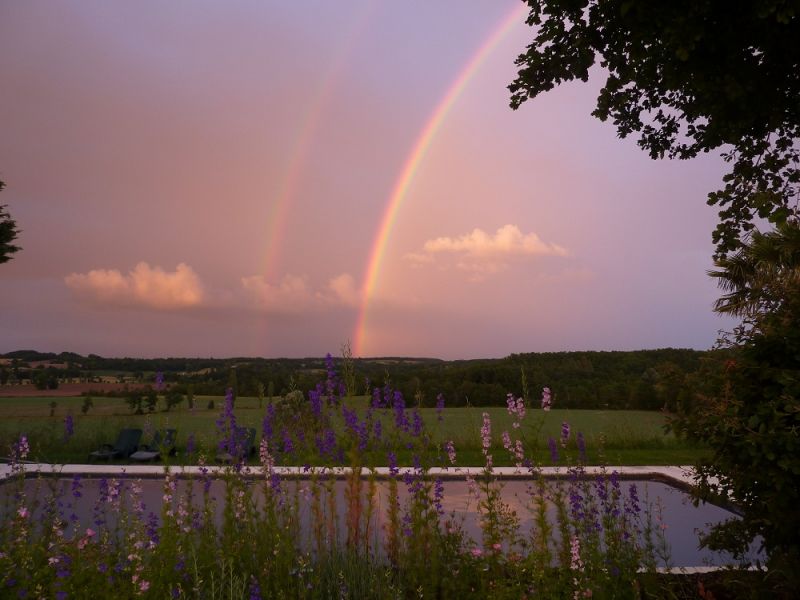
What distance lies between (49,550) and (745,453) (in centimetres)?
564

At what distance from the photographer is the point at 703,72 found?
597 centimetres

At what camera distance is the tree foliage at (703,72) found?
18.4 feet

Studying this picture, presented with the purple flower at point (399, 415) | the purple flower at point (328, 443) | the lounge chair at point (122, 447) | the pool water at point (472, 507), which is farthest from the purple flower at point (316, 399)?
the lounge chair at point (122, 447)

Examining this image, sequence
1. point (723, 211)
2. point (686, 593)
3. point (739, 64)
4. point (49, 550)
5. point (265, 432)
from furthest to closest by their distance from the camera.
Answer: point (723, 211)
point (739, 64)
point (265, 432)
point (49, 550)
point (686, 593)

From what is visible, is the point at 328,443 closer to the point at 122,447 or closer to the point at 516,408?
the point at 516,408

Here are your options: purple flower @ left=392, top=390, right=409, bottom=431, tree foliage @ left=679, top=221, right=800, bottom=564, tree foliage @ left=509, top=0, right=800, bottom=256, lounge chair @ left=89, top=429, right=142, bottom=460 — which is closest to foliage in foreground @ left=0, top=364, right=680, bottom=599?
purple flower @ left=392, top=390, right=409, bottom=431

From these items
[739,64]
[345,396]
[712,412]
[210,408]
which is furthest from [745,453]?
[210,408]

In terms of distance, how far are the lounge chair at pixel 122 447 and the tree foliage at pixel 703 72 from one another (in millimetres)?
10705

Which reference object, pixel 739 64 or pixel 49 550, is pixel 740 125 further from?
pixel 49 550

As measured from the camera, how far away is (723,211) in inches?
314

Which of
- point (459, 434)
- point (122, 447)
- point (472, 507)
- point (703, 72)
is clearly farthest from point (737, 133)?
point (122, 447)

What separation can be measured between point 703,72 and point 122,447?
41.2 feet

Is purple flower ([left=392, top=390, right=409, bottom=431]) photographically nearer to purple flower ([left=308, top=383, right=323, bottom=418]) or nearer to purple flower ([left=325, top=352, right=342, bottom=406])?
purple flower ([left=325, top=352, right=342, bottom=406])

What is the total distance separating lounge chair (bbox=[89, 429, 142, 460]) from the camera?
12.1 m
